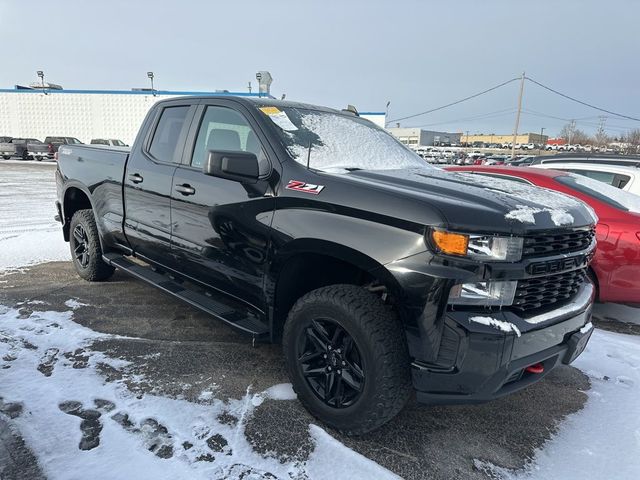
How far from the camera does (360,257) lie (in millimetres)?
2357

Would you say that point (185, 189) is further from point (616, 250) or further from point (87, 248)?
point (616, 250)

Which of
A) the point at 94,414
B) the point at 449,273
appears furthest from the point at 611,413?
the point at 94,414

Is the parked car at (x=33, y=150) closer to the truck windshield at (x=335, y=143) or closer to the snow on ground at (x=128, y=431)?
the snow on ground at (x=128, y=431)

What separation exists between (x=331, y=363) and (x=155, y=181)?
7.17ft

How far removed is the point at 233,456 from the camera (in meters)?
2.34

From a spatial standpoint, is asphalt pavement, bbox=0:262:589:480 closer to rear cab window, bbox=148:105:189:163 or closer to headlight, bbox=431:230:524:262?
headlight, bbox=431:230:524:262

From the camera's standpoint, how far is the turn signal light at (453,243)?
211 centimetres

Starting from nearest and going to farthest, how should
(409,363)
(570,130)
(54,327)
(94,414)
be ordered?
(409,363) → (94,414) → (54,327) → (570,130)

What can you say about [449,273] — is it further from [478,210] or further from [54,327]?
[54,327]

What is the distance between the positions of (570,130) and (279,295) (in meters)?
111

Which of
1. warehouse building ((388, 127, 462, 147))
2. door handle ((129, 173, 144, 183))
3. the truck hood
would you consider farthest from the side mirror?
warehouse building ((388, 127, 462, 147))

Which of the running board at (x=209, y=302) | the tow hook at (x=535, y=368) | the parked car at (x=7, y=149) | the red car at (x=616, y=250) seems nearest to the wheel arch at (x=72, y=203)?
the running board at (x=209, y=302)

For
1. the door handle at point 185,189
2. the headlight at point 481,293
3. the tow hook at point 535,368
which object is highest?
the door handle at point 185,189

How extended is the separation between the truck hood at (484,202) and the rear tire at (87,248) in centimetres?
328
